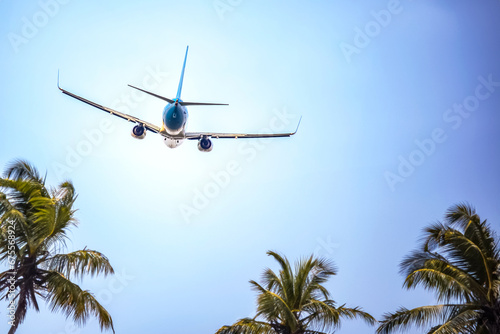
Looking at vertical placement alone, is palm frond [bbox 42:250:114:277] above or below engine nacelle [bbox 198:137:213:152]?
below

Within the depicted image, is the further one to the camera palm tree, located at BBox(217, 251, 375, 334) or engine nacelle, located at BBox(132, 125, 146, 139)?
engine nacelle, located at BBox(132, 125, 146, 139)

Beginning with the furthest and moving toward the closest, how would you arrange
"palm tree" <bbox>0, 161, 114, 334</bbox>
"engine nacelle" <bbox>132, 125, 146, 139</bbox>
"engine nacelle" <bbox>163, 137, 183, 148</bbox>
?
"engine nacelle" <bbox>163, 137, 183, 148</bbox> < "engine nacelle" <bbox>132, 125, 146, 139</bbox> < "palm tree" <bbox>0, 161, 114, 334</bbox>

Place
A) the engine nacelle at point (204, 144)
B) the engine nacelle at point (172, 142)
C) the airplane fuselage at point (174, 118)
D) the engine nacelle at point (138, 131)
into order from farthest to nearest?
the engine nacelle at point (172, 142), the engine nacelle at point (204, 144), the engine nacelle at point (138, 131), the airplane fuselage at point (174, 118)

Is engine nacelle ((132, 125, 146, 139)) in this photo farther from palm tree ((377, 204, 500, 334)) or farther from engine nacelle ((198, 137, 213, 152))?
palm tree ((377, 204, 500, 334))

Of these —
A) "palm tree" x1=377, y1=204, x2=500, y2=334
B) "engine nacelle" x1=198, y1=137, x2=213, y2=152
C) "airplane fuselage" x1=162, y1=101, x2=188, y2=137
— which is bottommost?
"palm tree" x1=377, y1=204, x2=500, y2=334

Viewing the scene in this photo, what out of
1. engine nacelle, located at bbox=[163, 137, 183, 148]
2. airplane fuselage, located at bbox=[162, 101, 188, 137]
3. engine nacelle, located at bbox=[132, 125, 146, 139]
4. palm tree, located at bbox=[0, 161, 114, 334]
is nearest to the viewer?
palm tree, located at bbox=[0, 161, 114, 334]

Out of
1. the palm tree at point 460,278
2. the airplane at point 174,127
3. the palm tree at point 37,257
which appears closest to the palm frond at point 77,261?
the palm tree at point 37,257

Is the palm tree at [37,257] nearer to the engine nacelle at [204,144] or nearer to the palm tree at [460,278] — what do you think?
the palm tree at [460,278]

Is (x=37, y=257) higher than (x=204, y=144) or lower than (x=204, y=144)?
lower

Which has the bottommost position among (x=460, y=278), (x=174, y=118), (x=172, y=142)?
(x=460, y=278)

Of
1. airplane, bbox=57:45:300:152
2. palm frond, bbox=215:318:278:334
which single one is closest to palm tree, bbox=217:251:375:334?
palm frond, bbox=215:318:278:334

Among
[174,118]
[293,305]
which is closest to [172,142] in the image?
[174,118]

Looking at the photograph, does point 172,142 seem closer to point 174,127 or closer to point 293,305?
point 174,127

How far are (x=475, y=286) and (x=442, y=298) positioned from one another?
1.32 metres
